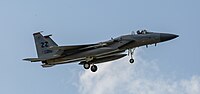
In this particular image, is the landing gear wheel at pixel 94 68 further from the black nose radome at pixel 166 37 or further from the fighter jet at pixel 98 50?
the black nose radome at pixel 166 37

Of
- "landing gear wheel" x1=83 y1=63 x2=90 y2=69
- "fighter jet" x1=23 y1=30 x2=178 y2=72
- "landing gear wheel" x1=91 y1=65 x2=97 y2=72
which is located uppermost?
"fighter jet" x1=23 y1=30 x2=178 y2=72

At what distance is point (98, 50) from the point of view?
43250 millimetres

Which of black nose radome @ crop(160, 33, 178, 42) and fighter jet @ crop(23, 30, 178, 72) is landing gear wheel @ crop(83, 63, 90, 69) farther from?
black nose radome @ crop(160, 33, 178, 42)

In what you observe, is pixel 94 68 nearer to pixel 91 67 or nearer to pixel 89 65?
pixel 91 67

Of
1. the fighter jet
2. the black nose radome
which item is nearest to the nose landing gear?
the fighter jet

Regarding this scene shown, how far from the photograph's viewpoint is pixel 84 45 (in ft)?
146

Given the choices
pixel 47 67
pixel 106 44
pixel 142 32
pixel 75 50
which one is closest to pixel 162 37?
pixel 142 32

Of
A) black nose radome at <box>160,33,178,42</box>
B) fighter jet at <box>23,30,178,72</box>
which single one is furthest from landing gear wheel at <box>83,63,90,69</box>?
black nose radome at <box>160,33,178,42</box>

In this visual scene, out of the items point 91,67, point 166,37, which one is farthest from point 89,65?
point 166,37

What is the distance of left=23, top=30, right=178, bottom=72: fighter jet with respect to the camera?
43438 millimetres

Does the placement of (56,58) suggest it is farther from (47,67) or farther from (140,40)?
(140,40)

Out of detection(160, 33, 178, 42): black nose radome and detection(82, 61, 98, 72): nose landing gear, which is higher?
detection(160, 33, 178, 42): black nose radome

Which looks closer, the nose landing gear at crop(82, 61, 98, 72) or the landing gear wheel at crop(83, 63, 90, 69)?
the nose landing gear at crop(82, 61, 98, 72)

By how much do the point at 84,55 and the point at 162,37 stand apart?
697cm
